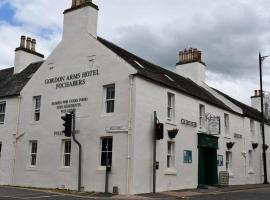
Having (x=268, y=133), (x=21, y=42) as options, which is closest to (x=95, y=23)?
(x=21, y=42)

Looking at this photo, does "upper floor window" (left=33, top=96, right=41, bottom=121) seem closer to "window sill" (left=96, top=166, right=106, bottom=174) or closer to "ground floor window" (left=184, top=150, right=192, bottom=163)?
"window sill" (left=96, top=166, right=106, bottom=174)

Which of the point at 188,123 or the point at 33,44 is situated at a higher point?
the point at 33,44

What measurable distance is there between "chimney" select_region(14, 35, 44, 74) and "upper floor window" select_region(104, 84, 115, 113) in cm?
1177

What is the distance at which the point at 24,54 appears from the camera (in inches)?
1196

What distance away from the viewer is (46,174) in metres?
21.8

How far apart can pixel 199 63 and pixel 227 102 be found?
13.0ft

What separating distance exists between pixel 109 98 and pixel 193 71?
1333cm

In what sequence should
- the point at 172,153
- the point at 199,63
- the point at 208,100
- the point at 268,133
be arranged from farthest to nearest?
the point at 268,133, the point at 199,63, the point at 208,100, the point at 172,153

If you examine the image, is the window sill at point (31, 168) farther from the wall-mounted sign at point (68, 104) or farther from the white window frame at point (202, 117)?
the white window frame at point (202, 117)

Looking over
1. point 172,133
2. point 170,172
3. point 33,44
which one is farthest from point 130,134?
point 33,44

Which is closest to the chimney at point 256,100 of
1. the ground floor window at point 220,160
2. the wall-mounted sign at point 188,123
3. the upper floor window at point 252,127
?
the upper floor window at point 252,127

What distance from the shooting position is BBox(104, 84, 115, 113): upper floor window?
2017 centimetres

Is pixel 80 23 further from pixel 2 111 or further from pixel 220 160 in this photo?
pixel 220 160

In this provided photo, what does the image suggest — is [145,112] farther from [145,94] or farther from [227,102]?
[227,102]
